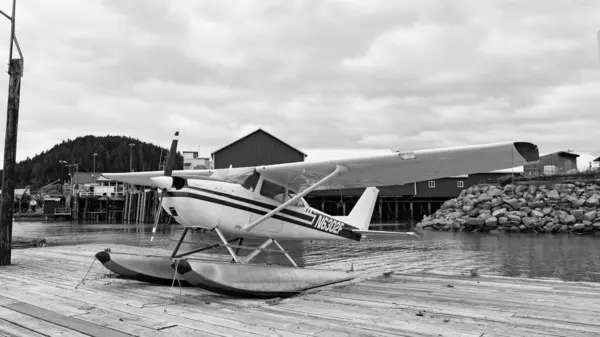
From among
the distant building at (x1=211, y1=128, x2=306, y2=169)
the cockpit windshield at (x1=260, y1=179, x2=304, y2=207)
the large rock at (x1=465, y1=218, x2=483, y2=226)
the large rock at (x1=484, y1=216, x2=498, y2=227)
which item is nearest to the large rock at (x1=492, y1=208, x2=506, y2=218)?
the large rock at (x1=484, y1=216, x2=498, y2=227)

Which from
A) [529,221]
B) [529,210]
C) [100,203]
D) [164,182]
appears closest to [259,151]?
[529,210]

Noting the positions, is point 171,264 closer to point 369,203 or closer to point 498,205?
point 369,203

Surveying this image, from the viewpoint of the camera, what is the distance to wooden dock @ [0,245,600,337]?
3.80 metres

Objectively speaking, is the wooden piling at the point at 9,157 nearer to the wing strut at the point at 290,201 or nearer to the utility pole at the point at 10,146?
the utility pole at the point at 10,146

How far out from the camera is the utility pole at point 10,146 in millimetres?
8227

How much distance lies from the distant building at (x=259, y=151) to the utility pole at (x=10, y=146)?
27.6 metres

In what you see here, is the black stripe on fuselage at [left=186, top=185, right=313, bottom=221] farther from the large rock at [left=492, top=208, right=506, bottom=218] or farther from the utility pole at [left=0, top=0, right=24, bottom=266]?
the large rock at [left=492, top=208, right=506, bottom=218]

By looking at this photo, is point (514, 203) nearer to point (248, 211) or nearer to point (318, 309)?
point (248, 211)

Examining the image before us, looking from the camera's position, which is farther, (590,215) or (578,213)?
(578,213)

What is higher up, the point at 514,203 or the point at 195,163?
the point at 195,163

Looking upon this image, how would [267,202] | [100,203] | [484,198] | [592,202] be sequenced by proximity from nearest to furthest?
[267,202], [592,202], [484,198], [100,203]

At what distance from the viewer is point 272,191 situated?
7562 mm

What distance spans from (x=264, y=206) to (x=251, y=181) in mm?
476

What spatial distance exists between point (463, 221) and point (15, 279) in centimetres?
2673
